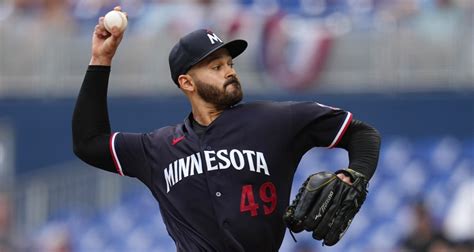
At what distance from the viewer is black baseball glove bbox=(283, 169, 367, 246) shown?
4215 millimetres

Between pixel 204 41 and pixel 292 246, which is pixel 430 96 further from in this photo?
pixel 204 41

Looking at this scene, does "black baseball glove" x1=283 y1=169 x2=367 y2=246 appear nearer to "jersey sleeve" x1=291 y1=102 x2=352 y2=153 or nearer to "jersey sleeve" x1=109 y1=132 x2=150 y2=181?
"jersey sleeve" x1=291 y1=102 x2=352 y2=153

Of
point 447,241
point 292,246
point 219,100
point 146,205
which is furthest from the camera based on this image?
point 146,205

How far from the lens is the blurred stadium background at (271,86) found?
38.6ft

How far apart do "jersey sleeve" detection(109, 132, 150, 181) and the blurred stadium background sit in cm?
665

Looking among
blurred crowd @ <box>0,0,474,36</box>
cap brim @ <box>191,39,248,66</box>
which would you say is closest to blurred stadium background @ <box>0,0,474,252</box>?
blurred crowd @ <box>0,0,474,36</box>

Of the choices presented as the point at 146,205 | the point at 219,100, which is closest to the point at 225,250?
the point at 219,100

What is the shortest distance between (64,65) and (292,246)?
3579 millimetres

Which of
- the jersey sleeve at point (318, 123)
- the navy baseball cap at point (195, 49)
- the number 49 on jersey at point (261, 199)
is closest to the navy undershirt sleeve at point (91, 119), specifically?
the navy baseball cap at point (195, 49)

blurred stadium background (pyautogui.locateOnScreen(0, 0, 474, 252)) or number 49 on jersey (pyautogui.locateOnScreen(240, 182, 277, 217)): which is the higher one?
number 49 on jersey (pyautogui.locateOnScreen(240, 182, 277, 217))

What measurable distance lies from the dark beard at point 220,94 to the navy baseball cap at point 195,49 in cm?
10

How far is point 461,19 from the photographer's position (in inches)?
466

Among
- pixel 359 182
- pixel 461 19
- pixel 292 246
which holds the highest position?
pixel 359 182

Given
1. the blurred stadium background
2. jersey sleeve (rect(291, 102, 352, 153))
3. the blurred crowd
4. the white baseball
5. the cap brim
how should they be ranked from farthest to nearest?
the blurred crowd → the blurred stadium background → the white baseball → the cap brim → jersey sleeve (rect(291, 102, 352, 153))
